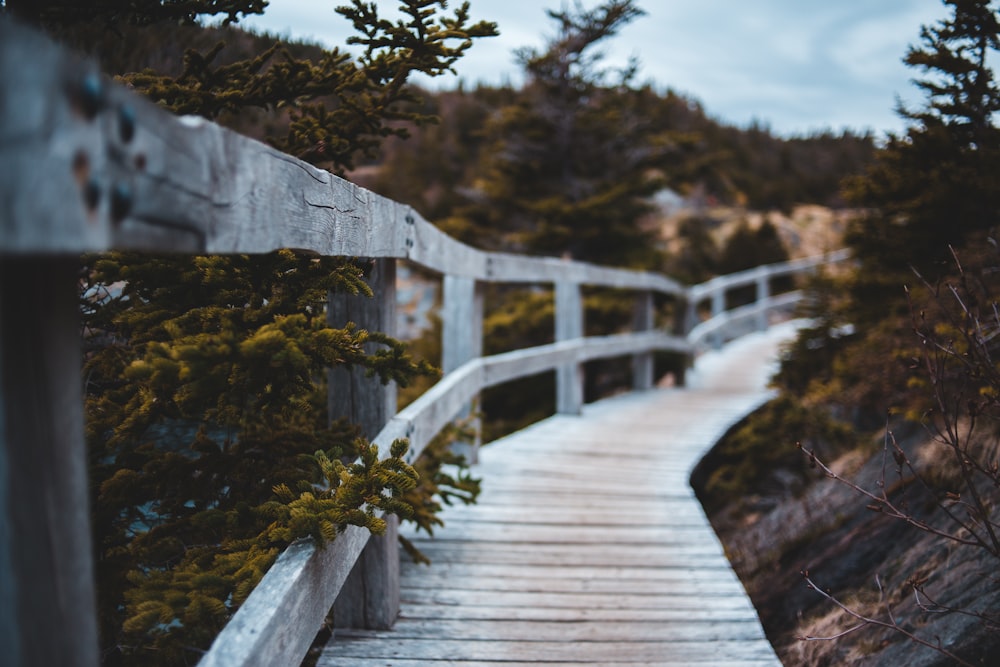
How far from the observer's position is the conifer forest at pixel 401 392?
6.72 feet

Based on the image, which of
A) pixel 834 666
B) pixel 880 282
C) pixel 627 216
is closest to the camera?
pixel 834 666

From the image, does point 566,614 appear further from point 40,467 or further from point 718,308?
point 718,308

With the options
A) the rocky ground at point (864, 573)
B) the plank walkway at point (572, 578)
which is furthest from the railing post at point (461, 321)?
the rocky ground at point (864, 573)

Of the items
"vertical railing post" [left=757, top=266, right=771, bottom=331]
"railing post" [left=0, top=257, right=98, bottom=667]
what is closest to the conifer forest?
"railing post" [left=0, top=257, right=98, bottom=667]

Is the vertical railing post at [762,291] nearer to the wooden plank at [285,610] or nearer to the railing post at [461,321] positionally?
the railing post at [461,321]

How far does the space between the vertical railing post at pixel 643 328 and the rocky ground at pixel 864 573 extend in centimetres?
425

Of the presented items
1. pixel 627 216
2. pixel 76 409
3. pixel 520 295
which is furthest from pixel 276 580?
pixel 627 216

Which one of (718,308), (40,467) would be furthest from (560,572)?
(718,308)

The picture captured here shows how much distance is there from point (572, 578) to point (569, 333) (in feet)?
13.7

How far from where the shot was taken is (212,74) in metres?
2.96

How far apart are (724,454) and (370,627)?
516 centimetres

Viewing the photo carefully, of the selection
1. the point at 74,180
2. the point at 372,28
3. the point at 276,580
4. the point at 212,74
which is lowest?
the point at 276,580

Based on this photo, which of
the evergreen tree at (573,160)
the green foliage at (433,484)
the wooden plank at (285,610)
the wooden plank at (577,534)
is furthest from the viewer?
the evergreen tree at (573,160)

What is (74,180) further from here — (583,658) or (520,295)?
(520,295)
